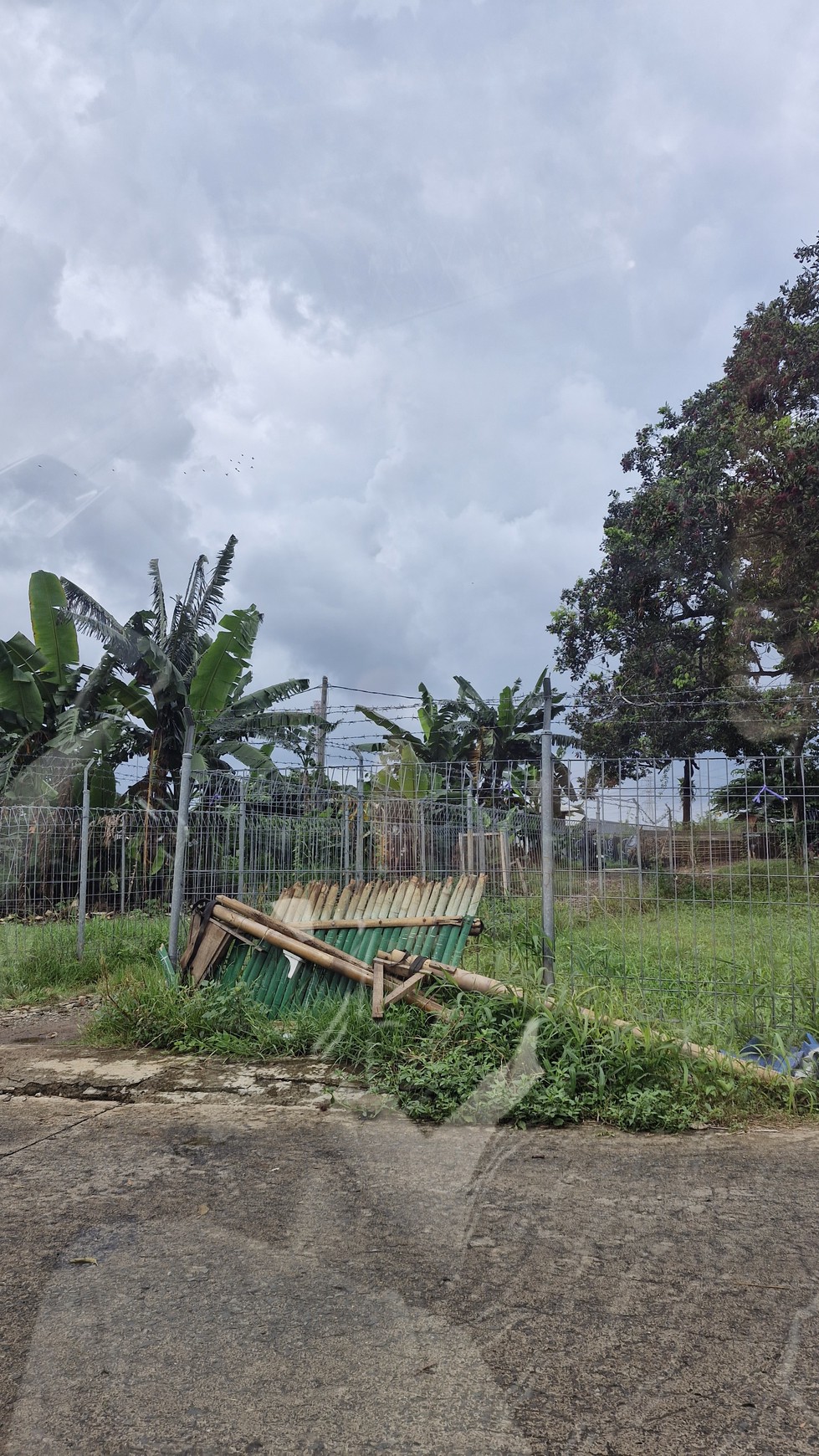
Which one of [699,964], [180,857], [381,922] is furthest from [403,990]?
[180,857]

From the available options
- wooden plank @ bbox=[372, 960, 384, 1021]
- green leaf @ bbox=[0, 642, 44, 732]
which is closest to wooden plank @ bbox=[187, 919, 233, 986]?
wooden plank @ bbox=[372, 960, 384, 1021]

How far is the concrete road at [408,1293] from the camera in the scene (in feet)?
6.90

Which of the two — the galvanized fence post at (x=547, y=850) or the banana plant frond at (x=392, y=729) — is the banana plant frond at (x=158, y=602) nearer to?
the banana plant frond at (x=392, y=729)

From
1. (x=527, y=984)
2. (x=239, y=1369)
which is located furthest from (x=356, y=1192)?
(x=527, y=984)

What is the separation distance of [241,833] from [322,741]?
6.39 ft

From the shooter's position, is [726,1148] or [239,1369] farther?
[726,1148]

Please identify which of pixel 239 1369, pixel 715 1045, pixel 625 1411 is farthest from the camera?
pixel 715 1045

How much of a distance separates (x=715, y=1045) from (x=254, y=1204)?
273 cm

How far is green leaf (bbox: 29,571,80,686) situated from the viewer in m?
14.3

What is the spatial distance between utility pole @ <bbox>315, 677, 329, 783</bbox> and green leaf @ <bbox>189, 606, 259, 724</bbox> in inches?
66.0

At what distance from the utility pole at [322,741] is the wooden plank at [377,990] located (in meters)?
2.91

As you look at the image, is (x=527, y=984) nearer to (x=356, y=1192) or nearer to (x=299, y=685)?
(x=356, y=1192)

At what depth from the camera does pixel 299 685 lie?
53.0 ft

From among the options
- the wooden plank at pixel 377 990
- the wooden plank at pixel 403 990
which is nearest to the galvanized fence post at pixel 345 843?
the wooden plank at pixel 377 990
